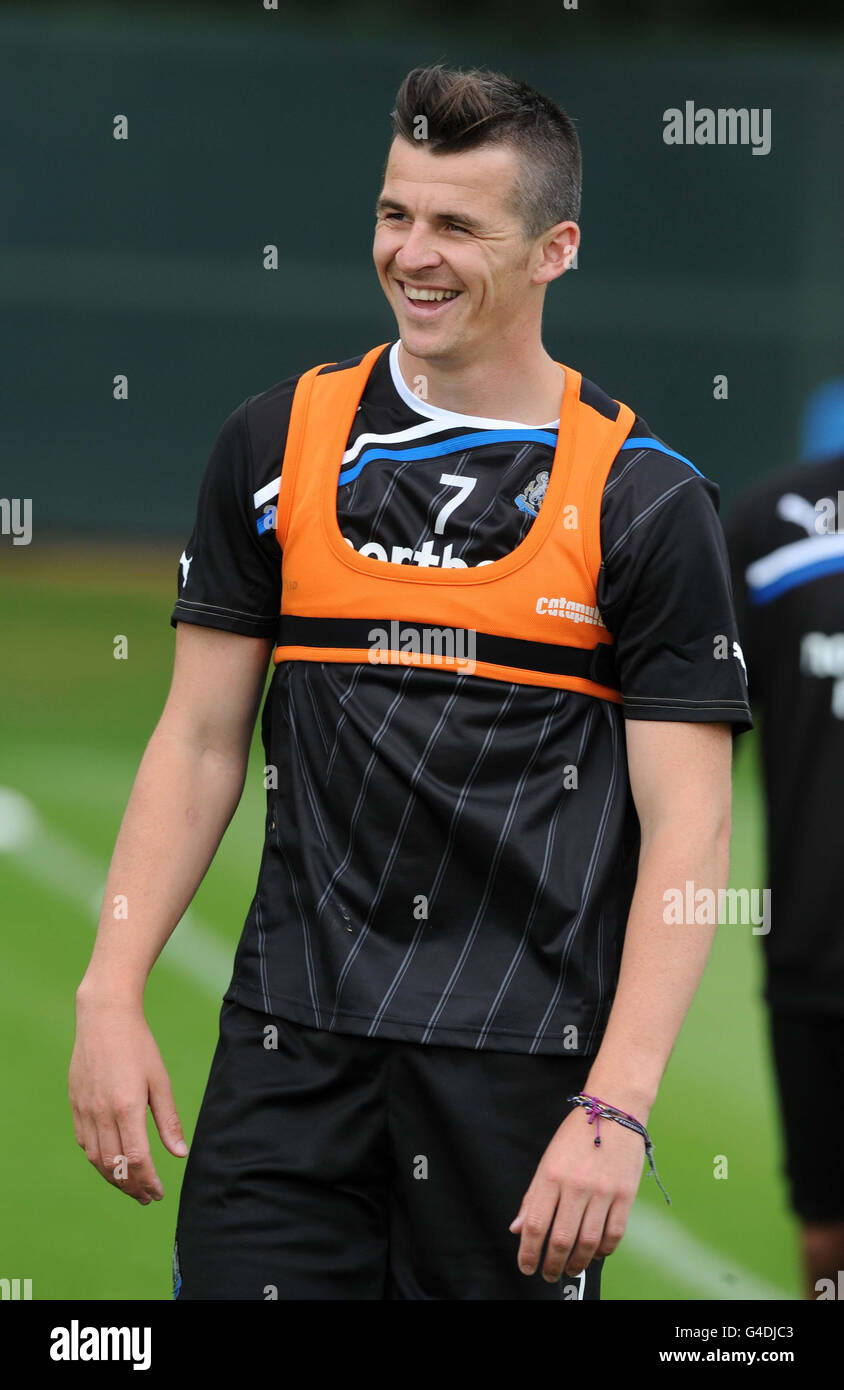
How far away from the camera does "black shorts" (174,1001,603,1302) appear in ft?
10.1

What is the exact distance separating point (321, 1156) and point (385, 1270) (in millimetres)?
231

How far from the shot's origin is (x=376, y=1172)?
3.13 metres

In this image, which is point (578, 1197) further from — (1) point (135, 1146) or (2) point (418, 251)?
(2) point (418, 251)

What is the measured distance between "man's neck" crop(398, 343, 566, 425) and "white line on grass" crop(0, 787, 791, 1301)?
3.01 meters

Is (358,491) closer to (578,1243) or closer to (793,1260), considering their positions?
(578,1243)

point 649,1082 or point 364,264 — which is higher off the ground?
point 364,264

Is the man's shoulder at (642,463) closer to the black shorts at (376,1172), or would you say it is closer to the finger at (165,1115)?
the black shorts at (376,1172)

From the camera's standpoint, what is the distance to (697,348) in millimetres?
20594

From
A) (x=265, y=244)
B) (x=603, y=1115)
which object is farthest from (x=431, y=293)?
(x=265, y=244)

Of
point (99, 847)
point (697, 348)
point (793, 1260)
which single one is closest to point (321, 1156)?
point (793, 1260)

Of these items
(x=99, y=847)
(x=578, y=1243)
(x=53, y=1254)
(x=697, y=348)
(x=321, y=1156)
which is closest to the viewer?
(x=578, y=1243)
